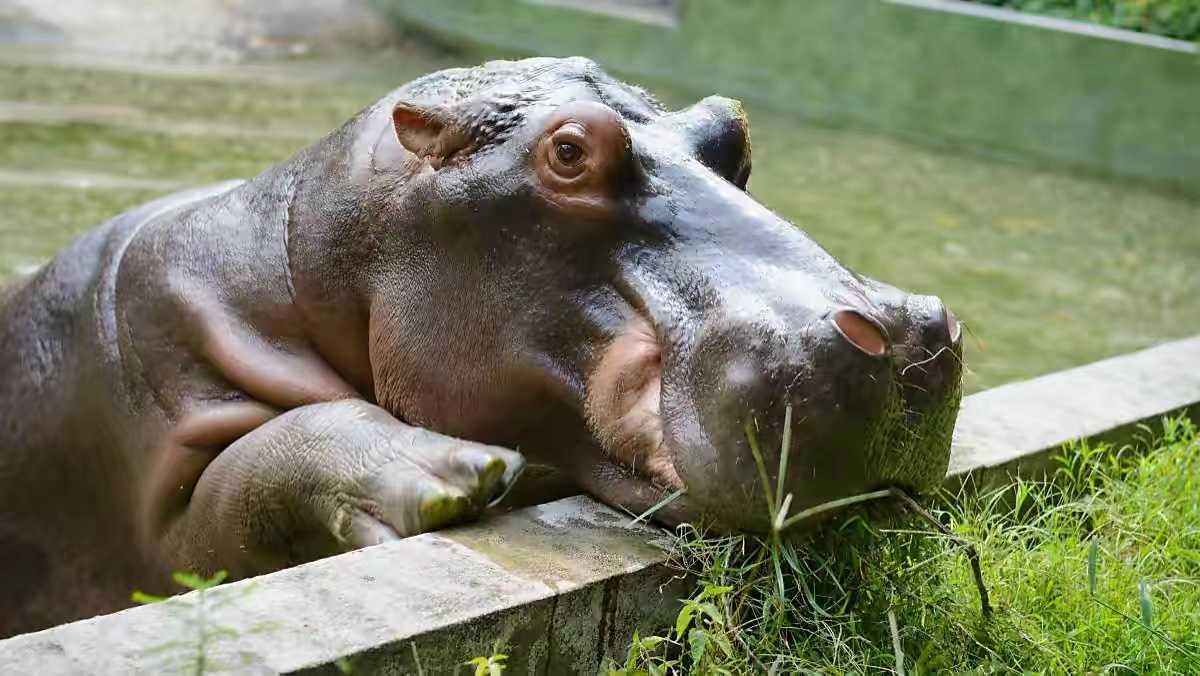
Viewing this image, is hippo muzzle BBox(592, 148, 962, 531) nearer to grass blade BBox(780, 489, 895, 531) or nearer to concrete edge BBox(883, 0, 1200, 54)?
grass blade BBox(780, 489, 895, 531)

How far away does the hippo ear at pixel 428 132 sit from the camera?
2641mm

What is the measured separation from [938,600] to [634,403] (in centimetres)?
59

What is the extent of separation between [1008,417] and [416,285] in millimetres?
1506

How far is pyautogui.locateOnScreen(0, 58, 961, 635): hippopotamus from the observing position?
7.34ft

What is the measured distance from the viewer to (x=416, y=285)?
266cm

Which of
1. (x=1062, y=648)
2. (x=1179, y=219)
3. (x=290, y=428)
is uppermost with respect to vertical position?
(x=290, y=428)

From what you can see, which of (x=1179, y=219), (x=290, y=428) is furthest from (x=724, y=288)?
(x=1179, y=219)

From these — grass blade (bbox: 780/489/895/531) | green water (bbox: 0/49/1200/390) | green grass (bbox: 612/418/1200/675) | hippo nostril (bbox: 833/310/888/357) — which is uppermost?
hippo nostril (bbox: 833/310/888/357)

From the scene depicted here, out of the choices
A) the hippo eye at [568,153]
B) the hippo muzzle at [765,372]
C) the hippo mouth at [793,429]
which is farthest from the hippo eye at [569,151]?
the hippo mouth at [793,429]

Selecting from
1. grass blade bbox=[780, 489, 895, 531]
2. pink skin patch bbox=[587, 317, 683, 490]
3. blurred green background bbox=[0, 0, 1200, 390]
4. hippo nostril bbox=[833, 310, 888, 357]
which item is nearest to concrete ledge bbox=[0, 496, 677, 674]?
pink skin patch bbox=[587, 317, 683, 490]

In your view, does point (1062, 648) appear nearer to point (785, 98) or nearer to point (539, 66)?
point (539, 66)

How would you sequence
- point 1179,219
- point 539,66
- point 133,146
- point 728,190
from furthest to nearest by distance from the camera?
1. point 1179,219
2. point 133,146
3. point 539,66
4. point 728,190

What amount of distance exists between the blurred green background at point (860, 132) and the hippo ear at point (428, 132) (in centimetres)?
290

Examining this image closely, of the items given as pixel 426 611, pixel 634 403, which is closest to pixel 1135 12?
pixel 634 403
